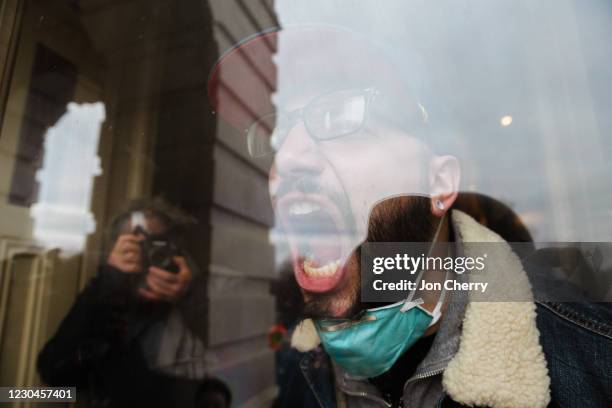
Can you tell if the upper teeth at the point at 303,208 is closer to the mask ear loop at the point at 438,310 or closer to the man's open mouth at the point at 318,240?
the man's open mouth at the point at 318,240

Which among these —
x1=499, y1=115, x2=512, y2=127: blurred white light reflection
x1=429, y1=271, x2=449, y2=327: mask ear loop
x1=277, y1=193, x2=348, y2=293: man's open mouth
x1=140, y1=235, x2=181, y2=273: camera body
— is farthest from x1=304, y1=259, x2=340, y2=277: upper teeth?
x1=140, y1=235, x2=181, y2=273: camera body

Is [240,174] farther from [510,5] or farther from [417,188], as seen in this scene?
[510,5]

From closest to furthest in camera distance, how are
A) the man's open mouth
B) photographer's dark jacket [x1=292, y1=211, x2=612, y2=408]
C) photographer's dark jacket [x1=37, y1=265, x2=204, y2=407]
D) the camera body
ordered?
photographer's dark jacket [x1=292, y1=211, x2=612, y2=408], the man's open mouth, photographer's dark jacket [x1=37, y1=265, x2=204, y2=407], the camera body

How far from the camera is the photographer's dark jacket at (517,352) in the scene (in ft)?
2.24

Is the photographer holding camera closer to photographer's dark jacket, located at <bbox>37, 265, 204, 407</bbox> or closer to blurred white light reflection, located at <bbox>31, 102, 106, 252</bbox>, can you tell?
photographer's dark jacket, located at <bbox>37, 265, 204, 407</bbox>

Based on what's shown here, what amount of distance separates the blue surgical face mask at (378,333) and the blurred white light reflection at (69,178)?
1134mm

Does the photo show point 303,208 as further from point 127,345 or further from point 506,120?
point 127,345

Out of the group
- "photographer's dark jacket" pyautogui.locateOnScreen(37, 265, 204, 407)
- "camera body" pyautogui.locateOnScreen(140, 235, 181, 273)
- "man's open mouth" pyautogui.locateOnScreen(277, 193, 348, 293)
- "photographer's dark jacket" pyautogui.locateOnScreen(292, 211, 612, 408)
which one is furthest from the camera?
"camera body" pyautogui.locateOnScreen(140, 235, 181, 273)

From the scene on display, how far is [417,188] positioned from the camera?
0.81 metres

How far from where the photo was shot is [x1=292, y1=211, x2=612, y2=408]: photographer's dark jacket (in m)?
0.68

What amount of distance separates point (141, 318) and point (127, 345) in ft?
0.36

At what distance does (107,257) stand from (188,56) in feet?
2.85

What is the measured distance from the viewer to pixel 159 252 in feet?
4.93

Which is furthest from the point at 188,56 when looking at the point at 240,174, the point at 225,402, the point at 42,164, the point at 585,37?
the point at 225,402
